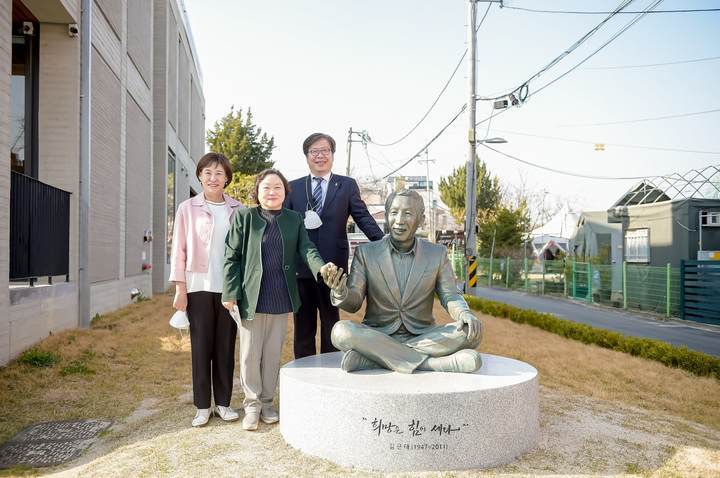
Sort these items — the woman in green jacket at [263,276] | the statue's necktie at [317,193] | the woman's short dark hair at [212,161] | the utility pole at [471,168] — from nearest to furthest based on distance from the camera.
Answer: the woman in green jacket at [263,276]
the woman's short dark hair at [212,161]
the statue's necktie at [317,193]
the utility pole at [471,168]

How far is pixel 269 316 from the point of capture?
4.39 metres

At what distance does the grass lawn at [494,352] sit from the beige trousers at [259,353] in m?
0.29

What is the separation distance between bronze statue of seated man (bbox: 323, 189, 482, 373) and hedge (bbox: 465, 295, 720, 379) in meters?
4.80

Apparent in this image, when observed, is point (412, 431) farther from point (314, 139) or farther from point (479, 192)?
point (479, 192)

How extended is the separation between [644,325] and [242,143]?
28722 mm

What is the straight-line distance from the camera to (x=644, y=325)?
13.2 m

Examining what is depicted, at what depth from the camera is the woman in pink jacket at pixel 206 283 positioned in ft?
14.5

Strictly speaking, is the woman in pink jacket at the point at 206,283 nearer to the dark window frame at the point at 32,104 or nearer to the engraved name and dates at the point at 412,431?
the engraved name and dates at the point at 412,431

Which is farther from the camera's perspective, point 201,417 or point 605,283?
point 605,283

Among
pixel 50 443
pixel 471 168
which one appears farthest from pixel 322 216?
pixel 471 168

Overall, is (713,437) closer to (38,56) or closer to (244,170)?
(38,56)

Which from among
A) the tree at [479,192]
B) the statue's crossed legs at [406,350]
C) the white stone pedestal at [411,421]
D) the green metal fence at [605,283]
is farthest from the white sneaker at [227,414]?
the tree at [479,192]

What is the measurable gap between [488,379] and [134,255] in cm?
1146

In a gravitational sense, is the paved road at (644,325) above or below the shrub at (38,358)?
below
